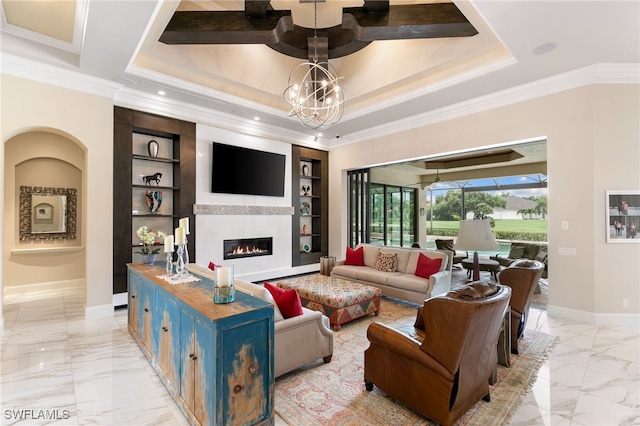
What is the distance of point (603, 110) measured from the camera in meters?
4.26

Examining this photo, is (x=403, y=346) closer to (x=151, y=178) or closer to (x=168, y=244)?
(x=168, y=244)

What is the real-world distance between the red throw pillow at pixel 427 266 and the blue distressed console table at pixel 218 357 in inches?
142

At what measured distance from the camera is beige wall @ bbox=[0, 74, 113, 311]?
4.15 metres

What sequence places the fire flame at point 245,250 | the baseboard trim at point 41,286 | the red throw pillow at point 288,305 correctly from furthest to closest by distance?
1. the fire flame at point 245,250
2. the baseboard trim at point 41,286
3. the red throw pillow at point 288,305

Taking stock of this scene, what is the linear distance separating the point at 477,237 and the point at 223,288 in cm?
332

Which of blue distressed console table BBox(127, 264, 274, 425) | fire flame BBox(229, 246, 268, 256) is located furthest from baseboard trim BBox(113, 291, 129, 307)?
blue distressed console table BBox(127, 264, 274, 425)

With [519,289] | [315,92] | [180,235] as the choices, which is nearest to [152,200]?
[180,235]

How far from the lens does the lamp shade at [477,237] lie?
3.96m

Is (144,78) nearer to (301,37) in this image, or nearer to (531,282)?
(301,37)

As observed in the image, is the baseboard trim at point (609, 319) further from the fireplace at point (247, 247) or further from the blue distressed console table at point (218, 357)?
the fireplace at point (247, 247)

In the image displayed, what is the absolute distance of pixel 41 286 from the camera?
5934 mm

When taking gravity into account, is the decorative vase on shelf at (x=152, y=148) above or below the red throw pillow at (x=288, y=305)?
above

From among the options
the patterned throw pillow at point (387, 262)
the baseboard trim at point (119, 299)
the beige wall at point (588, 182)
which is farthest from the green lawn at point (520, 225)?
the baseboard trim at point (119, 299)

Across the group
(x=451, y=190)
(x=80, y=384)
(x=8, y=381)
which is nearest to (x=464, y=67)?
(x=80, y=384)
